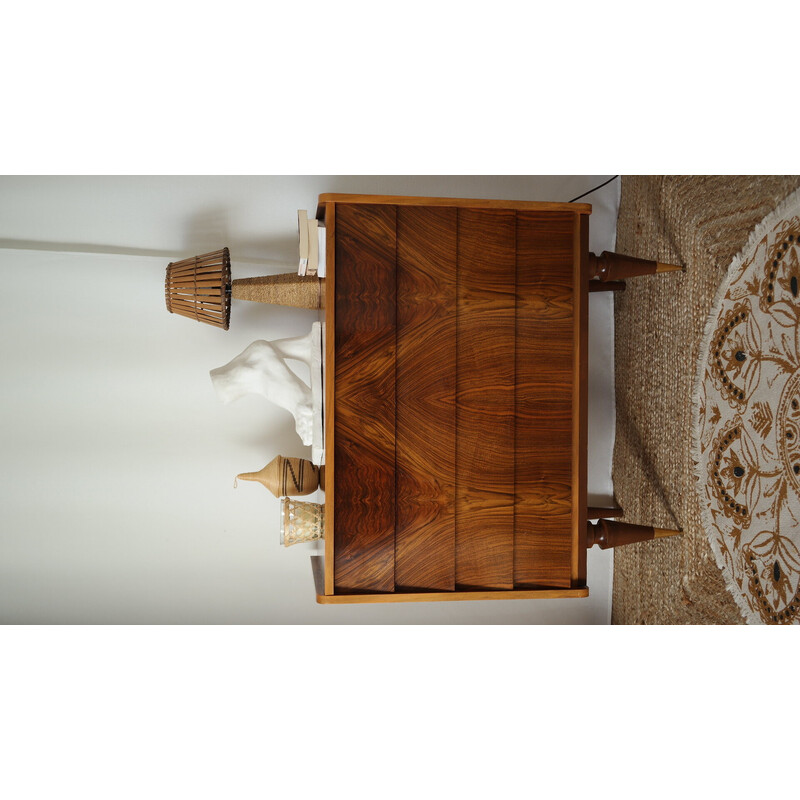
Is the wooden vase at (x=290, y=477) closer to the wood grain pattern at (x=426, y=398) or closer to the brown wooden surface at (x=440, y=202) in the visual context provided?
the wood grain pattern at (x=426, y=398)

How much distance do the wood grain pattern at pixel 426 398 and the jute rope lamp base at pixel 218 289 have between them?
1.18ft

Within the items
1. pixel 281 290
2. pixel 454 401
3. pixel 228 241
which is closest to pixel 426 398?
pixel 454 401

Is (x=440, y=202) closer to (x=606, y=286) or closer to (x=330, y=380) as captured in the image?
(x=330, y=380)

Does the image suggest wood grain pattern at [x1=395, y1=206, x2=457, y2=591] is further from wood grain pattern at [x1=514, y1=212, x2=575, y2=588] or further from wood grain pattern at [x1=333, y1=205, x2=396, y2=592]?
wood grain pattern at [x1=514, y1=212, x2=575, y2=588]

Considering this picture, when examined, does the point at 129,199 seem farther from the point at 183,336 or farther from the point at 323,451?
the point at 323,451

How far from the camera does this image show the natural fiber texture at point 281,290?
6.21ft

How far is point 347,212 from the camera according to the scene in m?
1.62

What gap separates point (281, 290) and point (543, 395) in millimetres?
783

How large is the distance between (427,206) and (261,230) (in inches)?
30.0

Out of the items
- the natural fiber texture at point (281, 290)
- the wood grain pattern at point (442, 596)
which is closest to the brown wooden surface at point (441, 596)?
the wood grain pattern at point (442, 596)

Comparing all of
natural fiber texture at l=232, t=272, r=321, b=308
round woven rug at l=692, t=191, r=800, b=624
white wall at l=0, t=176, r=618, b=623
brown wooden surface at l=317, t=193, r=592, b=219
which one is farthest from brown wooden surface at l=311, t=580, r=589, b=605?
brown wooden surface at l=317, t=193, r=592, b=219

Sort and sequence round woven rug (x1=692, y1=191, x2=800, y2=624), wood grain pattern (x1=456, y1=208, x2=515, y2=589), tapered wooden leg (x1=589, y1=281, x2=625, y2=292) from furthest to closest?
tapered wooden leg (x1=589, y1=281, x2=625, y2=292) → wood grain pattern (x1=456, y1=208, x2=515, y2=589) → round woven rug (x1=692, y1=191, x2=800, y2=624)

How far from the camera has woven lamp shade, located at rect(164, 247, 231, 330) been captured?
1895mm

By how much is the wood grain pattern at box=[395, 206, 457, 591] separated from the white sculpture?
26 centimetres
